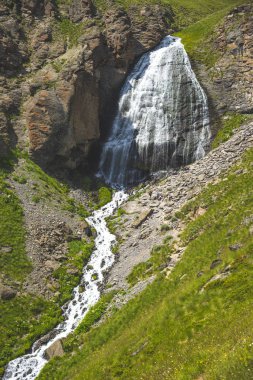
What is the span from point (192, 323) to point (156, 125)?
1371 inches

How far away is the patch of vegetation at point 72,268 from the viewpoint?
27777mm

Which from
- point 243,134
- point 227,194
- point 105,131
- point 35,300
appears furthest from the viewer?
point 105,131

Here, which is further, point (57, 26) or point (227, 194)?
point (57, 26)

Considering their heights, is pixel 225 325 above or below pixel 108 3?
below

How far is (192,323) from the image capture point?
14648 millimetres

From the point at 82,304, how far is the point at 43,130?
2271 cm

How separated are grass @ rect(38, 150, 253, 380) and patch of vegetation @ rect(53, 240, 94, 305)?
5477 mm

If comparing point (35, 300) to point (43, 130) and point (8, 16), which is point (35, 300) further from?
point (8, 16)

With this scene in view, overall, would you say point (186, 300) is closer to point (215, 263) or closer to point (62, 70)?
point (215, 263)

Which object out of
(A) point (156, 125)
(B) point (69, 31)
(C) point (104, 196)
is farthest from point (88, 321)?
(B) point (69, 31)

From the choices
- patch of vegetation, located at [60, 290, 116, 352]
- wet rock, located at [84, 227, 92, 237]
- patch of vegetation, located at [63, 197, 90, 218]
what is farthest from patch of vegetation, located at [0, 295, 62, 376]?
patch of vegetation, located at [63, 197, 90, 218]

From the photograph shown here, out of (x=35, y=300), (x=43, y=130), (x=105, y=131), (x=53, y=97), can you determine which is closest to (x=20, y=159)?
(x=43, y=130)

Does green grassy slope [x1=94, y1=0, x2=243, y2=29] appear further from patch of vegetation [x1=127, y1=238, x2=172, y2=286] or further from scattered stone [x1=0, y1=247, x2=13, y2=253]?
patch of vegetation [x1=127, y1=238, x2=172, y2=286]

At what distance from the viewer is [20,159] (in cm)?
3984
